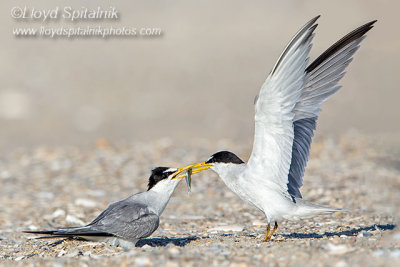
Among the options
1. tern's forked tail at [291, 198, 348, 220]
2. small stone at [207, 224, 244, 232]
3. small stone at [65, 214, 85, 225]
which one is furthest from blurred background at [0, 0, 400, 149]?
tern's forked tail at [291, 198, 348, 220]

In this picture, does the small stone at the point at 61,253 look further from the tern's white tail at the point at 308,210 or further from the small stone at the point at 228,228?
the tern's white tail at the point at 308,210

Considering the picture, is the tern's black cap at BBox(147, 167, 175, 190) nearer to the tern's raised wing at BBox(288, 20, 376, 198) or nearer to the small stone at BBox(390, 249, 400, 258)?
the tern's raised wing at BBox(288, 20, 376, 198)

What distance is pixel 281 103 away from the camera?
515 centimetres

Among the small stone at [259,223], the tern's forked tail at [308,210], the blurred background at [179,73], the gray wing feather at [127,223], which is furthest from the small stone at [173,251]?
the blurred background at [179,73]

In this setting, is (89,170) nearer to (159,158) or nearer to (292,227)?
(159,158)

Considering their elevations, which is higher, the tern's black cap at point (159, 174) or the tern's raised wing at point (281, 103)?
the tern's raised wing at point (281, 103)

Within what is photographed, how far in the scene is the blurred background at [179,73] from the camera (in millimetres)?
13273

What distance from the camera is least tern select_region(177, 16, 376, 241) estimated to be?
512 centimetres

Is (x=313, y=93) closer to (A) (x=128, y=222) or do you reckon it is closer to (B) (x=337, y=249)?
(B) (x=337, y=249)

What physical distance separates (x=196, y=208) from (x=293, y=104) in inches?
128

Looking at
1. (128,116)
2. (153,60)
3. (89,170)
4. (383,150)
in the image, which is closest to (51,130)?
(128,116)

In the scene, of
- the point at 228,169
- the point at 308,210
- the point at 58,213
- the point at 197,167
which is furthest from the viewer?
the point at 58,213

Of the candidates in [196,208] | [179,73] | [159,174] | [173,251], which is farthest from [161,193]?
[179,73]

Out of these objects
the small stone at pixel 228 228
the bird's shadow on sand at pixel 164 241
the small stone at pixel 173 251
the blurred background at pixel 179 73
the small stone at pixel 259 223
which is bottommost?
the bird's shadow on sand at pixel 164 241
